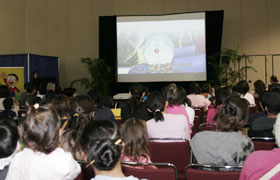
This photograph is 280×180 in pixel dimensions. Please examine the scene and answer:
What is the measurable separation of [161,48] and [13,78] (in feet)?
13.9

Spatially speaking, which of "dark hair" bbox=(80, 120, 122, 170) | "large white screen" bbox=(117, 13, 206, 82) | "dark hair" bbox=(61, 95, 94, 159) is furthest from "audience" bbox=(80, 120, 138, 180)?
"large white screen" bbox=(117, 13, 206, 82)

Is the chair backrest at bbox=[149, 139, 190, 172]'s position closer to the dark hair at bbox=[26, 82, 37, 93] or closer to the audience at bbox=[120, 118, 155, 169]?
the audience at bbox=[120, 118, 155, 169]

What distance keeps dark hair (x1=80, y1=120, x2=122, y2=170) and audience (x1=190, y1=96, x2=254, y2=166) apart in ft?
2.92

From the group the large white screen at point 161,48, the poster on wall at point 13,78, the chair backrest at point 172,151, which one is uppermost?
the large white screen at point 161,48

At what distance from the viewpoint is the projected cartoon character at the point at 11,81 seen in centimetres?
877

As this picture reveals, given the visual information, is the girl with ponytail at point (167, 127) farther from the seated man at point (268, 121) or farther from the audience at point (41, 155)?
the audience at point (41, 155)

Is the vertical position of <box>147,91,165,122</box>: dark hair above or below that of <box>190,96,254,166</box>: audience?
above

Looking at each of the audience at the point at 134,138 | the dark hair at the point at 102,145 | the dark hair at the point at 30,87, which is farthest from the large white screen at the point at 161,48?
the dark hair at the point at 102,145

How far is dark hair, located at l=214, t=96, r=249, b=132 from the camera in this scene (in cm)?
221

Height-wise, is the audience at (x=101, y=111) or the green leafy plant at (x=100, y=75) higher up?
the green leafy plant at (x=100, y=75)

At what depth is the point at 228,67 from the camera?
30.2 feet

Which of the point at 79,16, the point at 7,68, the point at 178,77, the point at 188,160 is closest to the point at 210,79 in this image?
the point at 178,77

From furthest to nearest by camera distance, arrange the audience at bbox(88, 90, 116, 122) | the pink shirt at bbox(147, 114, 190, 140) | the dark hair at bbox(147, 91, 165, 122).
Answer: the audience at bbox(88, 90, 116, 122) < the dark hair at bbox(147, 91, 165, 122) < the pink shirt at bbox(147, 114, 190, 140)

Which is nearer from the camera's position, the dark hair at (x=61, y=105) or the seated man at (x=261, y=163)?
the seated man at (x=261, y=163)
